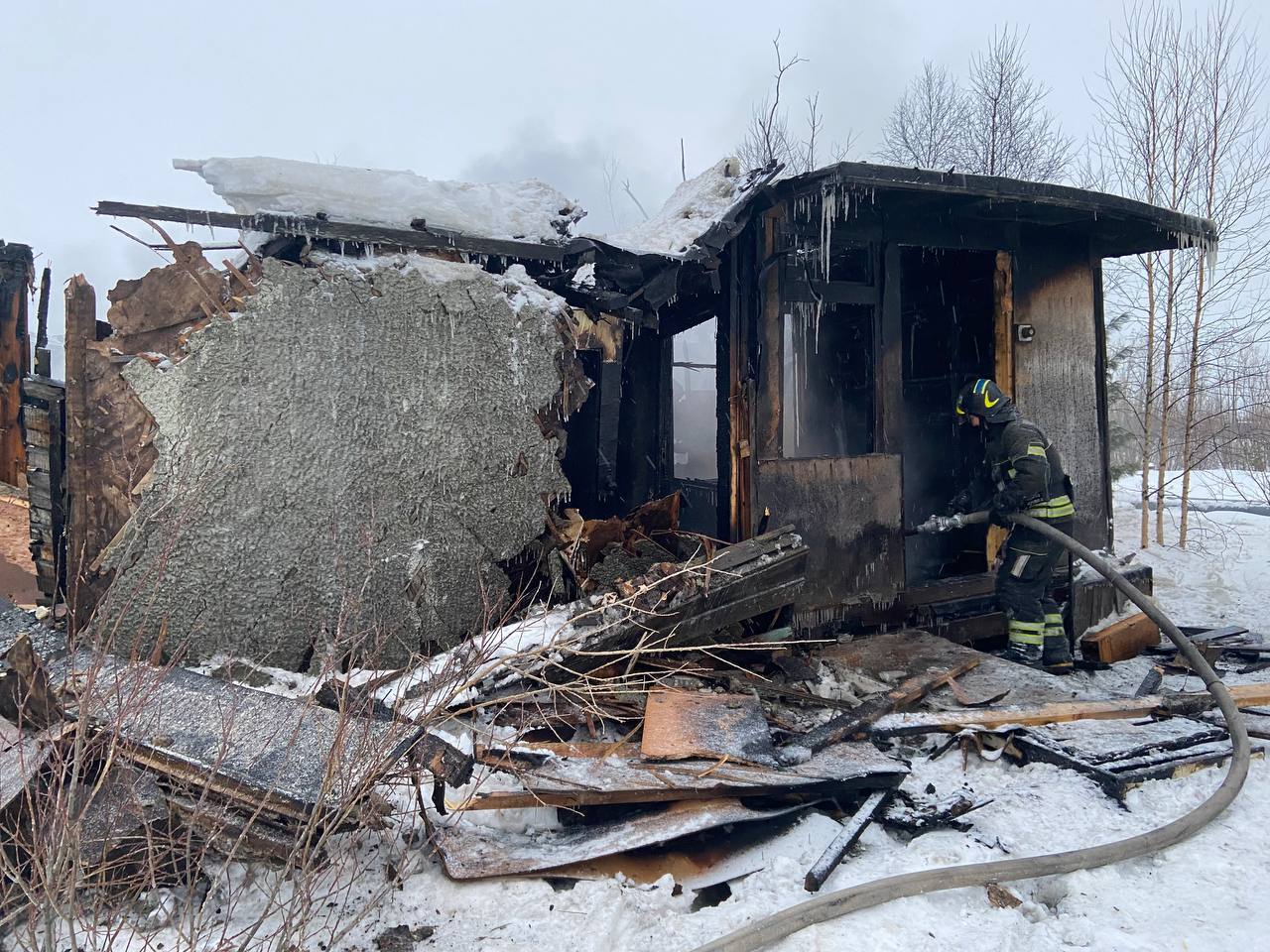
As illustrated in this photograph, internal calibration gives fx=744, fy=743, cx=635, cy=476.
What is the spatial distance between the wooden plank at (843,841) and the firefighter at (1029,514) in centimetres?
284

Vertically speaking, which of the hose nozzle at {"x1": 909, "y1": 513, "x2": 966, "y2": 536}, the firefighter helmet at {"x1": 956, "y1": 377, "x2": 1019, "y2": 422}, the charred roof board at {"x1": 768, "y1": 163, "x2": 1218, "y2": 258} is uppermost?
the charred roof board at {"x1": 768, "y1": 163, "x2": 1218, "y2": 258}

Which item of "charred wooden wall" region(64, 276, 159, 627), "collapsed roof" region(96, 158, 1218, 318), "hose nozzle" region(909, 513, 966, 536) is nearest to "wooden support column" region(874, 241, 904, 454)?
"collapsed roof" region(96, 158, 1218, 318)

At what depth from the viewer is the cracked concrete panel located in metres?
3.94

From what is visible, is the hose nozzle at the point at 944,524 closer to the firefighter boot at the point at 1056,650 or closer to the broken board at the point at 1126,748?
the firefighter boot at the point at 1056,650

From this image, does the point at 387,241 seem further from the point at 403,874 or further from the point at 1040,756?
the point at 1040,756

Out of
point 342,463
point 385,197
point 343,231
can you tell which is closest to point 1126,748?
point 342,463

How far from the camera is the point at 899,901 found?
8.09 feet

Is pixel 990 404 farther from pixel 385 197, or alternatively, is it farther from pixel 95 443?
pixel 95 443

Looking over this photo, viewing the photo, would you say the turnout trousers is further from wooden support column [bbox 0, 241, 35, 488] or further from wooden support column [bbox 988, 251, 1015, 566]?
wooden support column [bbox 0, 241, 35, 488]

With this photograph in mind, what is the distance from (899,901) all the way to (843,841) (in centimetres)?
33

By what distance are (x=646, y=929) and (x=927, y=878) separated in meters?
0.95

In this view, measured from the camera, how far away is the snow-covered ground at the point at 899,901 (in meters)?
2.34

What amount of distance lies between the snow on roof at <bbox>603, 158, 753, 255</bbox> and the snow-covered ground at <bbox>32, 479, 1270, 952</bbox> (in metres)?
3.38

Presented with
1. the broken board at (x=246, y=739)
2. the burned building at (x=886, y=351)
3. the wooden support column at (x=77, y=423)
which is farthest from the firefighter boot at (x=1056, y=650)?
the wooden support column at (x=77, y=423)
